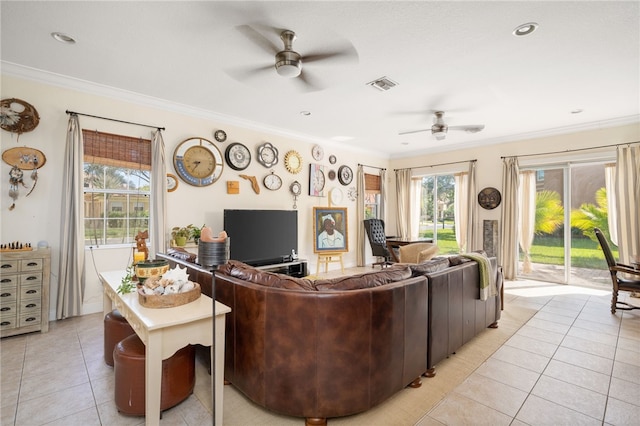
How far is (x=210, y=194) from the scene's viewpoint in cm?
464

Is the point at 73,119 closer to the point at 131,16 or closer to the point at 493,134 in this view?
the point at 131,16

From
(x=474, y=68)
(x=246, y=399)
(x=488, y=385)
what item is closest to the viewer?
(x=246, y=399)

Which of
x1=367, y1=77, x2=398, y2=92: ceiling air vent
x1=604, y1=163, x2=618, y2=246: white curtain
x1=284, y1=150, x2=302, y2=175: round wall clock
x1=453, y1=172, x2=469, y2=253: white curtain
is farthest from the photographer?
x1=453, y1=172, x2=469, y2=253: white curtain

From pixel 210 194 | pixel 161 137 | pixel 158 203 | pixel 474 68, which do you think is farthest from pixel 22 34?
pixel 474 68

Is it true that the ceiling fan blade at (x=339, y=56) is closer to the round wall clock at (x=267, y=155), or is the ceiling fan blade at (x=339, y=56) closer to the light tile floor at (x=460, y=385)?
the light tile floor at (x=460, y=385)

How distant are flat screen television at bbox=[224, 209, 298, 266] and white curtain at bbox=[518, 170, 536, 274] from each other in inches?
174

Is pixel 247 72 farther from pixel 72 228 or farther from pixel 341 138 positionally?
pixel 341 138

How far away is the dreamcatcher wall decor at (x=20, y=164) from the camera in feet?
10.4

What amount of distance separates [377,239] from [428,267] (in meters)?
4.22

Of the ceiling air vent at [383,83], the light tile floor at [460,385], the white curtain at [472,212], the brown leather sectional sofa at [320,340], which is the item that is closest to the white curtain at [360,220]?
the white curtain at [472,212]

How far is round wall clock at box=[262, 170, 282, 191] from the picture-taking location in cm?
531

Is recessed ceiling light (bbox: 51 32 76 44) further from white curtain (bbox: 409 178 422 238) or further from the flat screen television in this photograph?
white curtain (bbox: 409 178 422 238)

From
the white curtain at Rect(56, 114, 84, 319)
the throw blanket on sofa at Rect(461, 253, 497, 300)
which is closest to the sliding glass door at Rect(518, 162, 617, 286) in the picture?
the throw blanket on sofa at Rect(461, 253, 497, 300)

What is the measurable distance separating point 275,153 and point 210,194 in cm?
143
